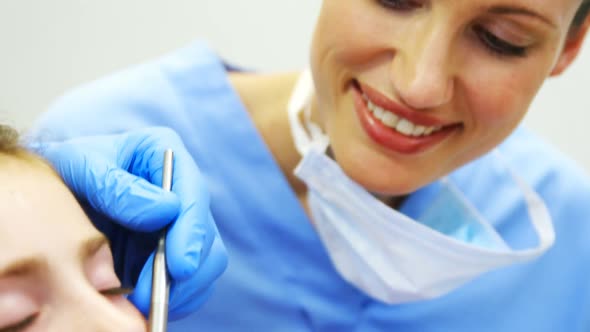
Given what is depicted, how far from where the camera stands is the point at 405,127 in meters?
0.80

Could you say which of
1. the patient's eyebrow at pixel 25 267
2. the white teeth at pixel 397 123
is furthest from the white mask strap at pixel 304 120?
the patient's eyebrow at pixel 25 267

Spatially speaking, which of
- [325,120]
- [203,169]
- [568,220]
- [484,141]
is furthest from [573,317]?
[203,169]

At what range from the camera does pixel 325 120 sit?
0.87 metres

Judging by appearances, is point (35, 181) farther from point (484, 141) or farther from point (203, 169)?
point (484, 141)

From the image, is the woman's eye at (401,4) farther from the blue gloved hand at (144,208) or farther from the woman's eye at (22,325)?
the woman's eye at (22,325)

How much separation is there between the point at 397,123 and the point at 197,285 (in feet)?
1.04

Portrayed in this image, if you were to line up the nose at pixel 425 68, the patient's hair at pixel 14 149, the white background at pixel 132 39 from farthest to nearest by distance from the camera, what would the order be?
the white background at pixel 132 39, the nose at pixel 425 68, the patient's hair at pixel 14 149

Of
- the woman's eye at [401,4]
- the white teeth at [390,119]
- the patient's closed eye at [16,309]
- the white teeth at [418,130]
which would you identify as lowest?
the white teeth at [418,130]

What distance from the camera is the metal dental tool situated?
543 millimetres

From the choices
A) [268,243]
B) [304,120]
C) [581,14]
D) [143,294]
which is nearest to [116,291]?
[143,294]

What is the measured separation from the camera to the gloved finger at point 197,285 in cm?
65

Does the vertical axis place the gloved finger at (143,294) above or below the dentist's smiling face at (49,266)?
below

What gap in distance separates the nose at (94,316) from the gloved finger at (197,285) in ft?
0.29

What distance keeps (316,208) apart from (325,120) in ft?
0.41
